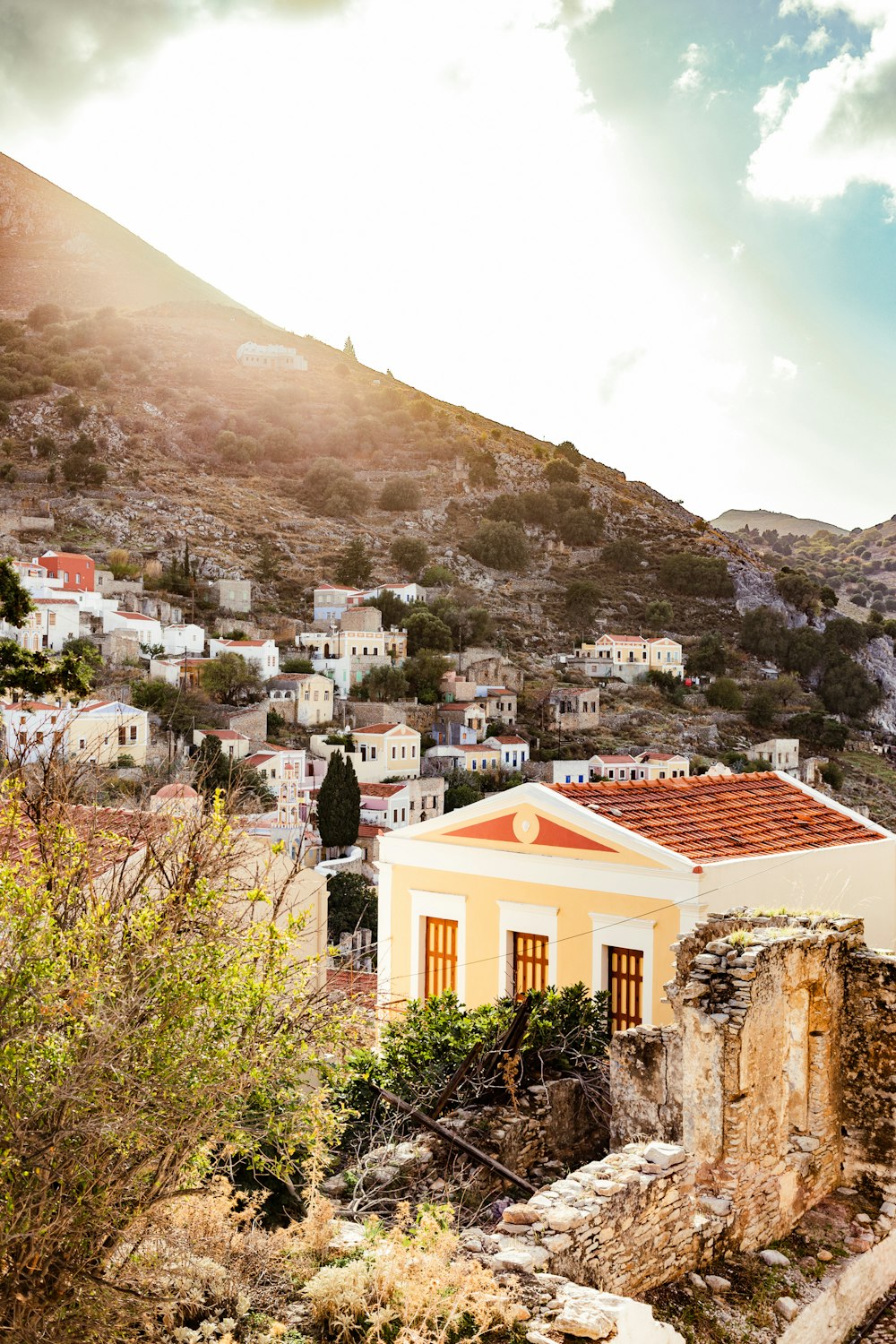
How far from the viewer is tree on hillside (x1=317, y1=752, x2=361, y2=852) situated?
152 feet

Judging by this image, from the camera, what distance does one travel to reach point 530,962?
9.72m

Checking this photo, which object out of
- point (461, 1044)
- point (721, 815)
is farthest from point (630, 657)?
point (461, 1044)

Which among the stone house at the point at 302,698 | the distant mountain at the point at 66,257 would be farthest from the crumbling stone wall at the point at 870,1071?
the distant mountain at the point at 66,257

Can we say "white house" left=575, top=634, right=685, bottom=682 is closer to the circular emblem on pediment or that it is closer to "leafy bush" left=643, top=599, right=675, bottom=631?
"leafy bush" left=643, top=599, right=675, bottom=631

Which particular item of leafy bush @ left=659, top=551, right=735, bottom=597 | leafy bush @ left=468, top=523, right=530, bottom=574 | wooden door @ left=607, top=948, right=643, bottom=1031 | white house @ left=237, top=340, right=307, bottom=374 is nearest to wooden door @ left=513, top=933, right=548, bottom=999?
wooden door @ left=607, top=948, right=643, bottom=1031

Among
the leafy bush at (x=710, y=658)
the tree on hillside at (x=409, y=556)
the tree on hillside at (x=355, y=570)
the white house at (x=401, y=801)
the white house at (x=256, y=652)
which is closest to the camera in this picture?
the white house at (x=401, y=801)

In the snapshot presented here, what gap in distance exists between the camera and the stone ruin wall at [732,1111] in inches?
199

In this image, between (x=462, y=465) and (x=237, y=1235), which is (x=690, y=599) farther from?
(x=237, y=1235)

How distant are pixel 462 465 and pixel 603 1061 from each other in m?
116

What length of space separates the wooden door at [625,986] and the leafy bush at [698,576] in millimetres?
95565

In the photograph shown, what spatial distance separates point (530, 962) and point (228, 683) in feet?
194

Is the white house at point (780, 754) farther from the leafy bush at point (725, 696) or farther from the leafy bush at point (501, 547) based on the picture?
the leafy bush at point (501, 547)

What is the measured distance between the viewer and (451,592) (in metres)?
94.0

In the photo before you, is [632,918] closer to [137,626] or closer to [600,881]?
[600,881]
